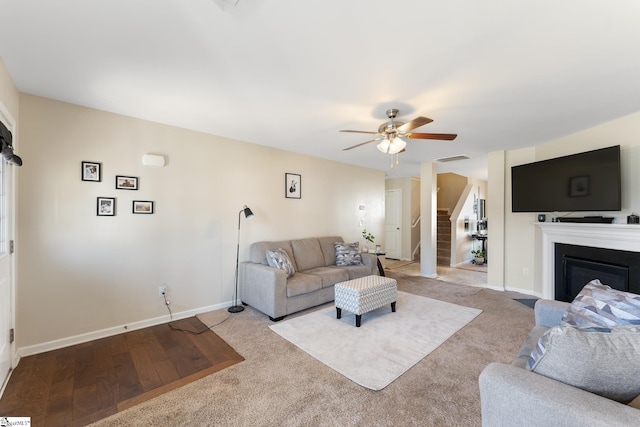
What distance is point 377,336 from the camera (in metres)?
2.74

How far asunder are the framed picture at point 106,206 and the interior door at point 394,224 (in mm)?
6106

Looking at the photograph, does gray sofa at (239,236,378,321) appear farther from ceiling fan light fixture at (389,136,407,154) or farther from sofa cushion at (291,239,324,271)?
ceiling fan light fixture at (389,136,407,154)

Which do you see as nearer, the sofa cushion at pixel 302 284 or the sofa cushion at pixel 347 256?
the sofa cushion at pixel 302 284

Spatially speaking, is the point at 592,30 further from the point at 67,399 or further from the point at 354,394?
the point at 67,399

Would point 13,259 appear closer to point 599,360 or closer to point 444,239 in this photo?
point 599,360

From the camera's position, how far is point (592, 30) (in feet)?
5.15

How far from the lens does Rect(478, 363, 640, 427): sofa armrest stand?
33.7 inches

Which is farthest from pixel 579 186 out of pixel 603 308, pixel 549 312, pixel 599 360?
pixel 599 360

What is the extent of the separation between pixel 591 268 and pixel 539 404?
345cm

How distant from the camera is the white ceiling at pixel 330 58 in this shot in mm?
1448

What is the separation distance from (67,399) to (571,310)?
3345 millimetres

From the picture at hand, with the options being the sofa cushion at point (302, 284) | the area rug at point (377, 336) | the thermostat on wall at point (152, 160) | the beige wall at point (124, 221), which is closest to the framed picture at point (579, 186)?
the area rug at point (377, 336)

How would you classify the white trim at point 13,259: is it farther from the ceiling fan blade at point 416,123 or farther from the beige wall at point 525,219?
the beige wall at point 525,219

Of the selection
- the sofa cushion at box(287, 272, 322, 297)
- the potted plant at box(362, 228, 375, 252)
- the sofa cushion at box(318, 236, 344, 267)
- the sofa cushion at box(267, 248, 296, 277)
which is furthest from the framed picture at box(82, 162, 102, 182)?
the potted plant at box(362, 228, 375, 252)
